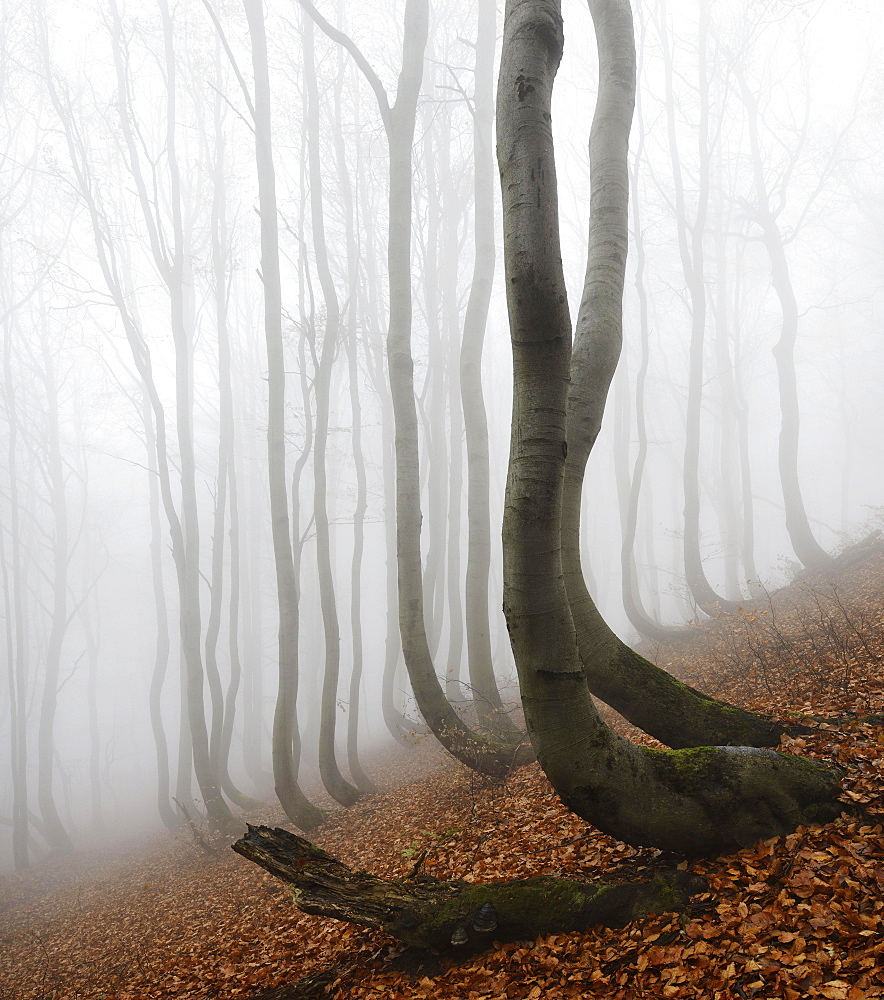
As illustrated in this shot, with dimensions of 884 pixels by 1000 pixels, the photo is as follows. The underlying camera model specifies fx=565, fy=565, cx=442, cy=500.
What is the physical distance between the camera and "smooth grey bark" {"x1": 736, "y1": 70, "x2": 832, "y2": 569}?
43.3 feet

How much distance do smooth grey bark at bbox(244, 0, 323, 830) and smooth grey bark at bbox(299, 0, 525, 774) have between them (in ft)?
7.74

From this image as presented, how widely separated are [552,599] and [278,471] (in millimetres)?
7356

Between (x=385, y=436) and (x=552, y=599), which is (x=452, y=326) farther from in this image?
(x=552, y=599)

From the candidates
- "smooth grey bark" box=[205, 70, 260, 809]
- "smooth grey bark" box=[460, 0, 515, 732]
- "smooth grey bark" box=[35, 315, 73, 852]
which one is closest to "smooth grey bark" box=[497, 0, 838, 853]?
"smooth grey bark" box=[460, 0, 515, 732]

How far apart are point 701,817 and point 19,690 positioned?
57.7 ft

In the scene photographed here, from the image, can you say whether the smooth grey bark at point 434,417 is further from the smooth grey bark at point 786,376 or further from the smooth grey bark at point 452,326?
the smooth grey bark at point 786,376

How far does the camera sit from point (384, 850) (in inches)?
220

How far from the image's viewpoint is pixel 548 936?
103 inches

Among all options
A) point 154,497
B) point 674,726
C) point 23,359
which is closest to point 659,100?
point 674,726

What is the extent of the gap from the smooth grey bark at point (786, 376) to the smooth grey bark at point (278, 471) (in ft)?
37.4

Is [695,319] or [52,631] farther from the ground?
[695,319]

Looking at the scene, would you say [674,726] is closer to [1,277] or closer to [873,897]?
[873,897]

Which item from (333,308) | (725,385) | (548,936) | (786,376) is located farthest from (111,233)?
(725,385)

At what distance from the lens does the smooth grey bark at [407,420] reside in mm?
6137
